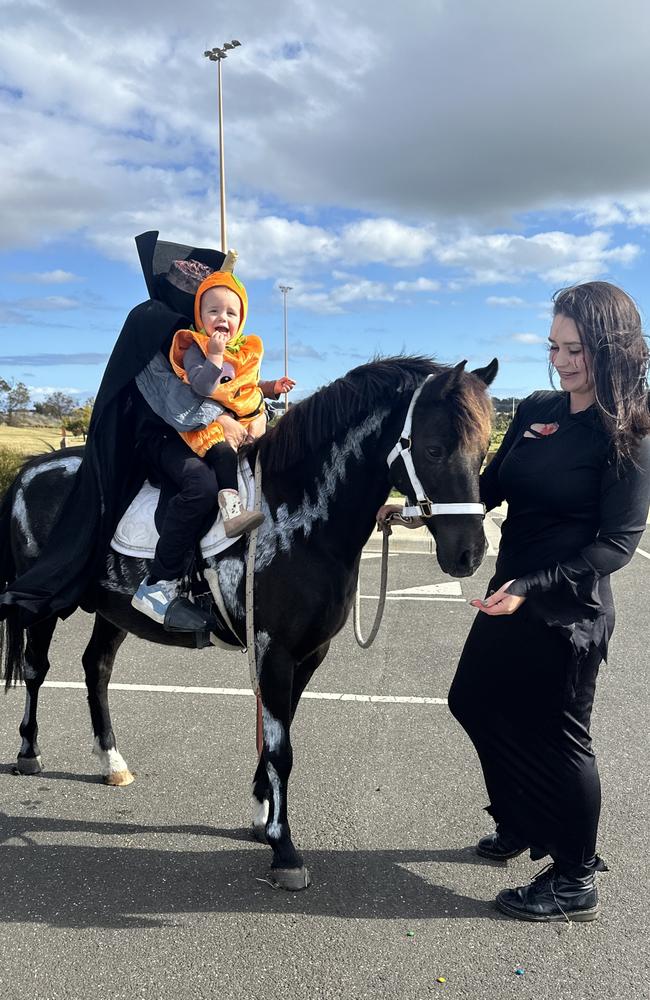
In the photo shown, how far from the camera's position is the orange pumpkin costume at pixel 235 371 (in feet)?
9.94

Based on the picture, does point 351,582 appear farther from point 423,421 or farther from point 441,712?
point 441,712

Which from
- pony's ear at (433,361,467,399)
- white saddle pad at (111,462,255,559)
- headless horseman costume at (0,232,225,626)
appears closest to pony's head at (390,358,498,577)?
pony's ear at (433,361,467,399)

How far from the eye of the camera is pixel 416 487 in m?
2.54

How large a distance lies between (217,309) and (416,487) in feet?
4.36

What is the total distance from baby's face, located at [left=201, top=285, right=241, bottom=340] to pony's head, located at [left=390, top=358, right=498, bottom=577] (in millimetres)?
1102

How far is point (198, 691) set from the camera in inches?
197

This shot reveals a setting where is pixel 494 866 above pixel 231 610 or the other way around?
the other way around

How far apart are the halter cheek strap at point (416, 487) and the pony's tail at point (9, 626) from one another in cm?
234

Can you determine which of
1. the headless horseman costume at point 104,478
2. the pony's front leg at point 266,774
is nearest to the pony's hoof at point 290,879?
the pony's front leg at point 266,774

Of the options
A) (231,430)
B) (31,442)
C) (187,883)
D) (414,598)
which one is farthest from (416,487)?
(31,442)

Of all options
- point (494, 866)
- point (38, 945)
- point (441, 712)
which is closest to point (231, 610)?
point (38, 945)

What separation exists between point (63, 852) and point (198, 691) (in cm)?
194

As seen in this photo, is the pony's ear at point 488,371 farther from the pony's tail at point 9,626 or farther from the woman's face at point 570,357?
the pony's tail at point 9,626

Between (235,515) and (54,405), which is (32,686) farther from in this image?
(54,405)
